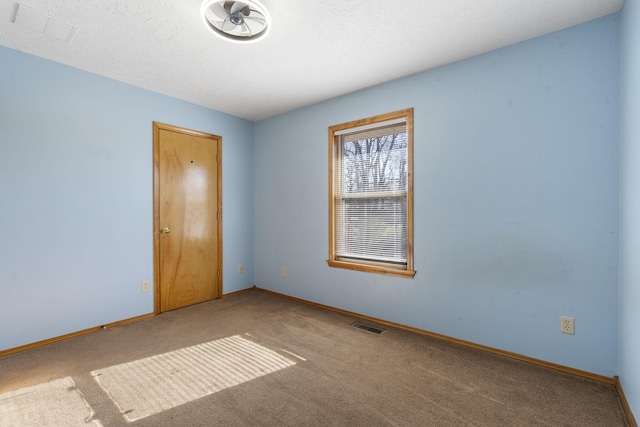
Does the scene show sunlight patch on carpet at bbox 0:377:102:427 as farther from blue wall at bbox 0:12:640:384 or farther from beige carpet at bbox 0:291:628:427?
blue wall at bbox 0:12:640:384

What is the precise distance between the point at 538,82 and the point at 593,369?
85.9 inches

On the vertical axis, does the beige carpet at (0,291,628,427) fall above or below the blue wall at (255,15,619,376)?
below

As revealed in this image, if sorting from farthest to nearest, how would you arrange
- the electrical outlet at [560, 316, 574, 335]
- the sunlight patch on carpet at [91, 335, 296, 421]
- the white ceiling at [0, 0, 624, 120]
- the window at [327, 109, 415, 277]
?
1. the window at [327, 109, 415, 277]
2. the electrical outlet at [560, 316, 574, 335]
3. the white ceiling at [0, 0, 624, 120]
4. the sunlight patch on carpet at [91, 335, 296, 421]

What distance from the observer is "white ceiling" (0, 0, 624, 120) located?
2.04m

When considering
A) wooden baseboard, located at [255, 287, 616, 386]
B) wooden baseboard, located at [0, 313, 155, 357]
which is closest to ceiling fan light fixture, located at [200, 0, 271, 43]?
wooden baseboard, located at [255, 287, 616, 386]

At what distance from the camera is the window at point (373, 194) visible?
3154mm

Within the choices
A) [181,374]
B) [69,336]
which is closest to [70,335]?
[69,336]

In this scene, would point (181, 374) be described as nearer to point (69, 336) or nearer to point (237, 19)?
point (69, 336)

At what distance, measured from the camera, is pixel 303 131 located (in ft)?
13.3

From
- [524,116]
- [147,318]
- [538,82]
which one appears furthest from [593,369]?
[147,318]

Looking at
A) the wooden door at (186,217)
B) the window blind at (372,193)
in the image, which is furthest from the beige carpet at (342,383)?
the window blind at (372,193)

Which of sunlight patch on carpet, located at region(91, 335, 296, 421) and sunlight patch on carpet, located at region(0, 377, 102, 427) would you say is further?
sunlight patch on carpet, located at region(91, 335, 296, 421)

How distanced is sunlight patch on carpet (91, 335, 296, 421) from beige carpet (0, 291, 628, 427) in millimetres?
36

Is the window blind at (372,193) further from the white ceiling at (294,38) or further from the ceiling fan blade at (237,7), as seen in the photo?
the ceiling fan blade at (237,7)
